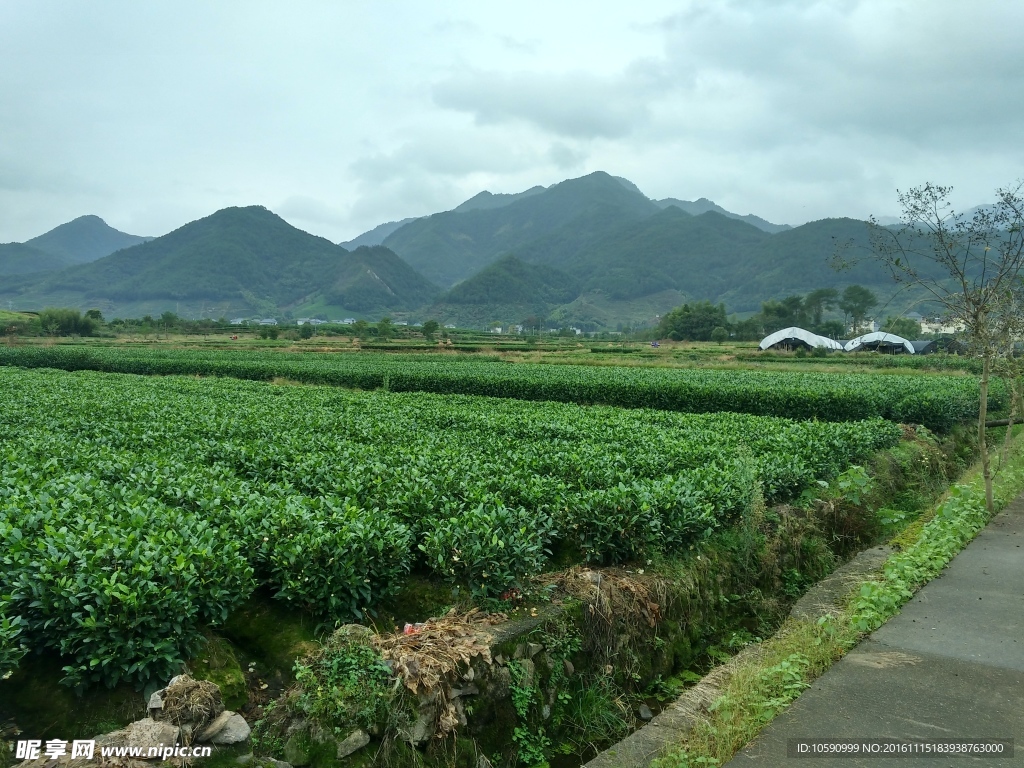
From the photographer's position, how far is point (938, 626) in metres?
5.05

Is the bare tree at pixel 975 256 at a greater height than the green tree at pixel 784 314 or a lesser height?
lesser

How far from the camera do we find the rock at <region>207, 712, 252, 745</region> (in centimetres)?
330

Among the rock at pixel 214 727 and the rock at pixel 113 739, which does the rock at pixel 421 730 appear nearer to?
the rock at pixel 214 727

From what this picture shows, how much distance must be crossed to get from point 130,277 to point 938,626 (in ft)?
719

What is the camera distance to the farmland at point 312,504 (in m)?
3.65

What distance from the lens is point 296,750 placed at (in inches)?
132

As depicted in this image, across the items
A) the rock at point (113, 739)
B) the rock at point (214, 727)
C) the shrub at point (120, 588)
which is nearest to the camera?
the rock at point (113, 739)

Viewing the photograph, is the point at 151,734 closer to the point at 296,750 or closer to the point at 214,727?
the point at 214,727

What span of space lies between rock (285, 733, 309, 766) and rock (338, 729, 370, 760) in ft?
0.58

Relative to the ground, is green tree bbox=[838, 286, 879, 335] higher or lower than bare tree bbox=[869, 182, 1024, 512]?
higher

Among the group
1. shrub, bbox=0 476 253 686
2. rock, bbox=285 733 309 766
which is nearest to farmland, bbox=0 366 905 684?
shrub, bbox=0 476 253 686

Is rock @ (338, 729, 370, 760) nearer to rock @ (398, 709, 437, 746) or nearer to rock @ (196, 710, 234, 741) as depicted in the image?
rock @ (398, 709, 437, 746)

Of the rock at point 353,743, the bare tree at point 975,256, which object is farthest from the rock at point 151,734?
the bare tree at point 975,256

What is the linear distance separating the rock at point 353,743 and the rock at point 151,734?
81cm
